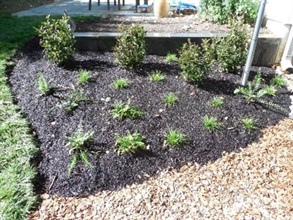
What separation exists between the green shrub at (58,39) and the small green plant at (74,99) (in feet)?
2.40

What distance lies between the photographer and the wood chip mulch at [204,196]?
2.18 m

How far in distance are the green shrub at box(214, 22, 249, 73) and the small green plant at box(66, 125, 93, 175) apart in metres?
2.24

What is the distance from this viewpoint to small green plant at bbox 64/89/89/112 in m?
3.12

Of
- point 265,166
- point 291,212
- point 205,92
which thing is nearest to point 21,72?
point 205,92

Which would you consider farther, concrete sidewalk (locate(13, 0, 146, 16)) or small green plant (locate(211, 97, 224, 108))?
concrete sidewalk (locate(13, 0, 146, 16))

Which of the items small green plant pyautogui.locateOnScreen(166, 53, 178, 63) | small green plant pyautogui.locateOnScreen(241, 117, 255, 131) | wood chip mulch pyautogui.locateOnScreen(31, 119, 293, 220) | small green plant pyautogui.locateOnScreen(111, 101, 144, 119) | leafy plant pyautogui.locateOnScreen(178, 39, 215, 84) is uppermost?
leafy plant pyautogui.locateOnScreen(178, 39, 215, 84)

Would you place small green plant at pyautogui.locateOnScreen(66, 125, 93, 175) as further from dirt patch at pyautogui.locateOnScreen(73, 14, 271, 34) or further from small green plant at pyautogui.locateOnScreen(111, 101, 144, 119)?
dirt patch at pyautogui.locateOnScreen(73, 14, 271, 34)

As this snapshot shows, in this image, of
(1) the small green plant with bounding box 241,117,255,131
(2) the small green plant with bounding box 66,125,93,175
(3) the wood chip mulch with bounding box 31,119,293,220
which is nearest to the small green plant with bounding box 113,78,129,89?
(2) the small green plant with bounding box 66,125,93,175

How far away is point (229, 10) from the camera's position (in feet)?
17.1

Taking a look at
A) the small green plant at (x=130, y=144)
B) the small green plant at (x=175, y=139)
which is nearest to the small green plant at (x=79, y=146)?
the small green plant at (x=130, y=144)

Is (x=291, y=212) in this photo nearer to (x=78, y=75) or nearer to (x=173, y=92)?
(x=173, y=92)

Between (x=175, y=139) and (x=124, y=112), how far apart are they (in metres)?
0.66

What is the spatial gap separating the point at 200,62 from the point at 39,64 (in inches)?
93.6

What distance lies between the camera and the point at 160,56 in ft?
14.5
